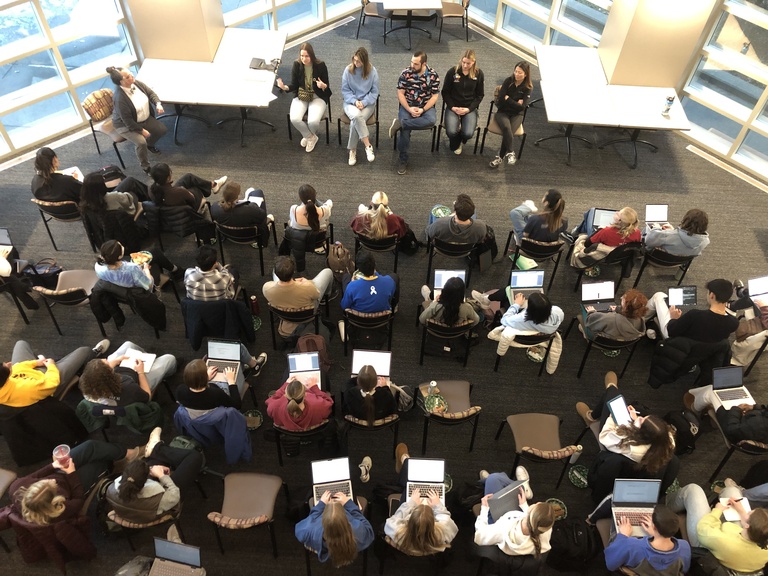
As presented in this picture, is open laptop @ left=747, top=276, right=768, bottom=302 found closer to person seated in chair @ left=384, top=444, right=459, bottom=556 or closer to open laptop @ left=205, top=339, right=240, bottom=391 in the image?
person seated in chair @ left=384, top=444, right=459, bottom=556

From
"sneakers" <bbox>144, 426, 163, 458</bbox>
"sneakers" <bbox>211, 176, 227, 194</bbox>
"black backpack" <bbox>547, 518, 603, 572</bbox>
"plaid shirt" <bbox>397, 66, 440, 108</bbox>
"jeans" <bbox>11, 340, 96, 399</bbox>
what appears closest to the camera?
"black backpack" <bbox>547, 518, 603, 572</bbox>

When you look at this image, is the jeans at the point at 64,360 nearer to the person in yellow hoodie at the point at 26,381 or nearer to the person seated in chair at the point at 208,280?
the person in yellow hoodie at the point at 26,381

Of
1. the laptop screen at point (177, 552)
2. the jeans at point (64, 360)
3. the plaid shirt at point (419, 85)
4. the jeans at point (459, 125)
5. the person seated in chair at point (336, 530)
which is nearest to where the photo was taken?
the person seated in chair at point (336, 530)

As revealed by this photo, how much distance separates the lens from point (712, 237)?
23.7 ft

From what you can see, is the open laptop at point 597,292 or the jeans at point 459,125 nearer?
the open laptop at point 597,292

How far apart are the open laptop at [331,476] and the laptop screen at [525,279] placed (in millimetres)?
2373

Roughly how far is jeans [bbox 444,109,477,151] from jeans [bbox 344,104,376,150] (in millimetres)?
961

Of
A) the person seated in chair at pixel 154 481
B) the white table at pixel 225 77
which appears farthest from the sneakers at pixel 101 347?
the white table at pixel 225 77

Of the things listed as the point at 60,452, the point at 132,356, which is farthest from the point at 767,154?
the point at 60,452

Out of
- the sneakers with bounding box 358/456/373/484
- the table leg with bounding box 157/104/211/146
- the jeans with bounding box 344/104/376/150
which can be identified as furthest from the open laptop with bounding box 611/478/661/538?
the table leg with bounding box 157/104/211/146

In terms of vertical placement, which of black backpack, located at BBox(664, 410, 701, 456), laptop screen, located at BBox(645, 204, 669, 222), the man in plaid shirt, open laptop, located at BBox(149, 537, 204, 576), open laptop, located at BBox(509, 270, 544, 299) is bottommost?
black backpack, located at BBox(664, 410, 701, 456)

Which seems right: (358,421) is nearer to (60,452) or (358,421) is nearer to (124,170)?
(60,452)

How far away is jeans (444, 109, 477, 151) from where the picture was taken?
774 centimetres

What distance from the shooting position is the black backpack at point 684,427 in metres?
4.97
